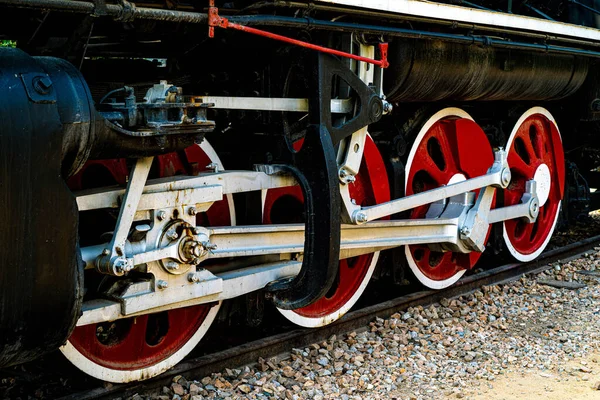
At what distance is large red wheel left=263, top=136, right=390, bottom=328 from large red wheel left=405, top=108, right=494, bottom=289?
16.7 inches

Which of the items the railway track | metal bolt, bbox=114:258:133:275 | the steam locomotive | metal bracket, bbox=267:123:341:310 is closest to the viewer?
the steam locomotive

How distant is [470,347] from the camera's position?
15.2 feet

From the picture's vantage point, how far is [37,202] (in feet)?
9.04

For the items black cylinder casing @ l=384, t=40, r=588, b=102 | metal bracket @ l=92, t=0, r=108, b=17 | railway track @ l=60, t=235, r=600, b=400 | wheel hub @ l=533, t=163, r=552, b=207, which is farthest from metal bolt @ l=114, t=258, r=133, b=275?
wheel hub @ l=533, t=163, r=552, b=207

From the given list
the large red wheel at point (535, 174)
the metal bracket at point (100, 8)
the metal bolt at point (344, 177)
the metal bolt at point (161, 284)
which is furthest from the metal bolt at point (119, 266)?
the large red wheel at point (535, 174)

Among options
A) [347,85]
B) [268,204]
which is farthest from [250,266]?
[347,85]

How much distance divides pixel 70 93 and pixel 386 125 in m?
2.75

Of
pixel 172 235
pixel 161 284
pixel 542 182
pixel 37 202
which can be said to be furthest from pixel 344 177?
pixel 542 182

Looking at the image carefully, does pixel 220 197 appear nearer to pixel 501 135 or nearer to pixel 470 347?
pixel 470 347

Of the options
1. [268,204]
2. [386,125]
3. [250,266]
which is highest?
[386,125]

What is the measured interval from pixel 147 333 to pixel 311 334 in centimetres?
93

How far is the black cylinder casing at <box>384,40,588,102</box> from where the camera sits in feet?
15.3

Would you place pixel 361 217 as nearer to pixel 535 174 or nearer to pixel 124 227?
pixel 124 227

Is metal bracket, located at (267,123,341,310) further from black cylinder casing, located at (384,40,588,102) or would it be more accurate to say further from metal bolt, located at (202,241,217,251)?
black cylinder casing, located at (384,40,588,102)
